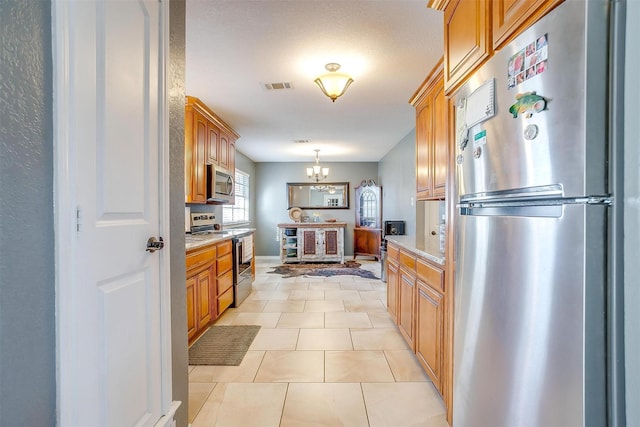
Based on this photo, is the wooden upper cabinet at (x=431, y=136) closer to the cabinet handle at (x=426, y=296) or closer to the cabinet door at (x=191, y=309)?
the cabinet handle at (x=426, y=296)

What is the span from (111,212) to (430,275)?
5.80 feet

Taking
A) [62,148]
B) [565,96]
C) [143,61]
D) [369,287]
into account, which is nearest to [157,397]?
[62,148]

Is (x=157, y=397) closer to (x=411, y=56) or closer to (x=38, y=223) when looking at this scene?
(x=38, y=223)

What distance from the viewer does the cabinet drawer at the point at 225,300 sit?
3.40 metres

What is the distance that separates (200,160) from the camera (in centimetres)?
368

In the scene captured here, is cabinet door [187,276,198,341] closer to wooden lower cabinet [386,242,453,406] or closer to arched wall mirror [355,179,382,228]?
wooden lower cabinet [386,242,453,406]

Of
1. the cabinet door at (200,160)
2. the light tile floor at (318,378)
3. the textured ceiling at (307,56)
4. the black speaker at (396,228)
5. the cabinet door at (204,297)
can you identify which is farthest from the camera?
the black speaker at (396,228)

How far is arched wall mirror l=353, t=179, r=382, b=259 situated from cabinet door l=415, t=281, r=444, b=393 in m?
4.90

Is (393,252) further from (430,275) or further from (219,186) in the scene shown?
(219,186)

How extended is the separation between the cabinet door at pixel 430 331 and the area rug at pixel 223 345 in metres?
1.39

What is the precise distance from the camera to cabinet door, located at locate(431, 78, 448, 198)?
89.3 inches

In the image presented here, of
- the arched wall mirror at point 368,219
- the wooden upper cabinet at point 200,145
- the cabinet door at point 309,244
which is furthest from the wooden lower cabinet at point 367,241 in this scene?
the wooden upper cabinet at point 200,145

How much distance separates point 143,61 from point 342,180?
259 inches

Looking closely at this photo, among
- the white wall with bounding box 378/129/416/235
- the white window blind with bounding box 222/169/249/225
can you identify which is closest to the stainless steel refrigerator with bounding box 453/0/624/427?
the white wall with bounding box 378/129/416/235
